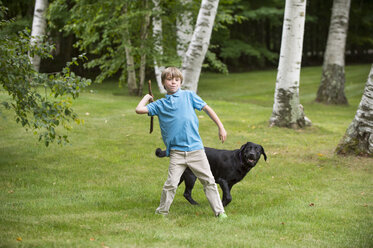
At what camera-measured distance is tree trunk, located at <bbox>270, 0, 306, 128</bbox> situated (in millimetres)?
12953

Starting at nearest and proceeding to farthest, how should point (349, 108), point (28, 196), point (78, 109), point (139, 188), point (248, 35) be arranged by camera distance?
1. point (28, 196)
2. point (139, 188)
3. point (78, 109)
4. point (349, 108)
5. point (248, 35)

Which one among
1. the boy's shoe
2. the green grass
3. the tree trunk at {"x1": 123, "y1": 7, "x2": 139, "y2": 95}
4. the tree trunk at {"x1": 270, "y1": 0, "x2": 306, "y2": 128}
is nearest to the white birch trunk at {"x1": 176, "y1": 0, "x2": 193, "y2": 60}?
the tree trunk at {"x1": 123, "y1": 7, "x2": 139, "y2": 95}

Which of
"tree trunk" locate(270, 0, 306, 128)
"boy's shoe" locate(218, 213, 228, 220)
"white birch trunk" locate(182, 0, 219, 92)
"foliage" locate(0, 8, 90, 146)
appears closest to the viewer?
"foliage" locate(0, 8, 90, 146)

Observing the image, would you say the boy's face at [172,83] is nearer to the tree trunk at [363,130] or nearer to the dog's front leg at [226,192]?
the dog's front leg at [226,192]

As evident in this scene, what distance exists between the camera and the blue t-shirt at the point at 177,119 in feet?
18.9

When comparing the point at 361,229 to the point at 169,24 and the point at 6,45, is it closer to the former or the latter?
the point at 6,45

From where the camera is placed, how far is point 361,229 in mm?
5898

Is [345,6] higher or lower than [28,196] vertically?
higher

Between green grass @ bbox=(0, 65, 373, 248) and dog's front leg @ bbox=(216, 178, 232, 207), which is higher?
dog's front leg @ bbox=(216, 178, 232, 207)

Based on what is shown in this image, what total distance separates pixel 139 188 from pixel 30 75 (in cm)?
275

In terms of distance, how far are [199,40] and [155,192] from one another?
750 centimetres

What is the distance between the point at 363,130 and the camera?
9.82 meters

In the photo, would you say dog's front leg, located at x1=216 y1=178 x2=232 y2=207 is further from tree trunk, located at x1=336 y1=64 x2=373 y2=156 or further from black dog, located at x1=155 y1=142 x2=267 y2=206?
tree trunk, located at x1=336 y1=64 x2=373 y2=156

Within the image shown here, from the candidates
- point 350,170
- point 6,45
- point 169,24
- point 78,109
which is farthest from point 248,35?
point 6,45
